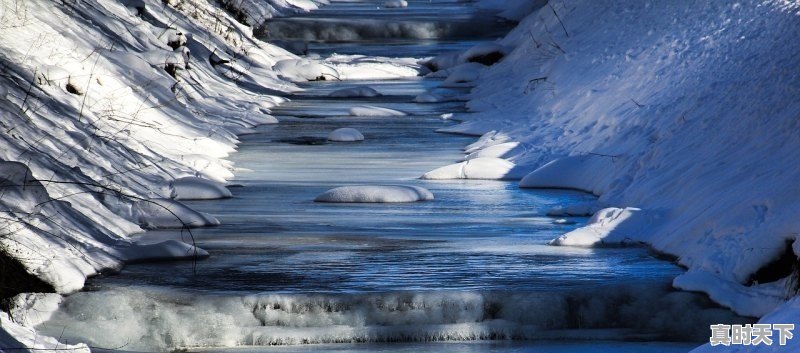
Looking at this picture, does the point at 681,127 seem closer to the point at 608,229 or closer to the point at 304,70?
the point at 608,229

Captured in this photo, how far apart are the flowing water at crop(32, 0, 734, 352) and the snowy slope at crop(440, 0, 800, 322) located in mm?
355

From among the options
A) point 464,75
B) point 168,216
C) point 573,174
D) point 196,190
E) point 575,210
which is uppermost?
point 464,75

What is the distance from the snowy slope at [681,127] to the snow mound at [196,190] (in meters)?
2.64

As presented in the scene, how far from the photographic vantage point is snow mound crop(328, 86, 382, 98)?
829 inches

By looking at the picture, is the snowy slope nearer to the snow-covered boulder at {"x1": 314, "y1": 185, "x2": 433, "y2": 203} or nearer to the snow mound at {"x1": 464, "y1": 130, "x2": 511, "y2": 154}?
the snow mound at {"x1": 464, "y1": 130, "x2": 511, "y2": 154}

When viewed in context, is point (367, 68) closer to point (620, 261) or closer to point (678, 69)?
point (678, 69)

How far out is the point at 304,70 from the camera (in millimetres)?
23828

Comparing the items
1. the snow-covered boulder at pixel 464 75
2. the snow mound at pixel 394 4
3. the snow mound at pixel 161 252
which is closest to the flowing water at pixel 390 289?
the snow mound at pixel 161 252

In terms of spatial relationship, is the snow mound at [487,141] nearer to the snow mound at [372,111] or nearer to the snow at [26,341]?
the snow mound at [372,111]

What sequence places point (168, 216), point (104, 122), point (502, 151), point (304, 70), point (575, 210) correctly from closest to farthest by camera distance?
1. point (168, 216)
2. point (575, 210)
3. point (104, 122)
4. point (502, 151)
5. point (304, 70)

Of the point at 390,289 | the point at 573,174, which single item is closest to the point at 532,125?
the point at 573,174

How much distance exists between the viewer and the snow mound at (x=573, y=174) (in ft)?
41.6

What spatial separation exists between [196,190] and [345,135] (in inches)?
166

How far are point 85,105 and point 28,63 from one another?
0.58 m
